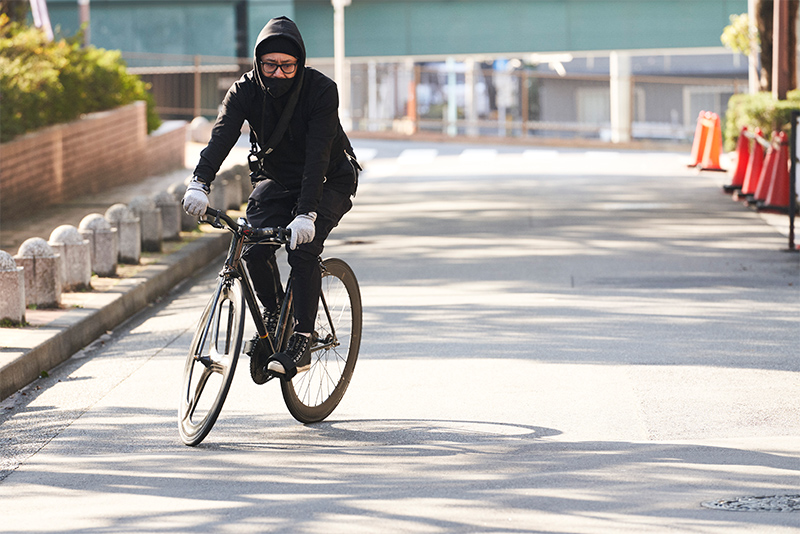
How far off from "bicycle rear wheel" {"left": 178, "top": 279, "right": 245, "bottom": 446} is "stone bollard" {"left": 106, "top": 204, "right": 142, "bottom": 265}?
5243 mm

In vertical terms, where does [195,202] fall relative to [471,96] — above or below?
below

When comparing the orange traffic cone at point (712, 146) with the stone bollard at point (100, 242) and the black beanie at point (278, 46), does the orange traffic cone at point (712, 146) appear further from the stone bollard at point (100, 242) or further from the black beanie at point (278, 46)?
the black beanie at point (278, 46)

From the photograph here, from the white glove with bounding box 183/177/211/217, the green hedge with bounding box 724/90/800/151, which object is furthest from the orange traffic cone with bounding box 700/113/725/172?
the white glove with bounding box 183/177/211/217

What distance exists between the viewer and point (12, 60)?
1638 centimetres

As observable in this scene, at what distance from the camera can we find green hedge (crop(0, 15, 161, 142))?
49.3ft

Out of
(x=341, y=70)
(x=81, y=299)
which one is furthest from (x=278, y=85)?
(x=341, y=70)

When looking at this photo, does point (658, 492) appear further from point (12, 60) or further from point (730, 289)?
point (12, 60)

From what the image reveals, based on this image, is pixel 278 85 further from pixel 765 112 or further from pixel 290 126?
pixel 765 112

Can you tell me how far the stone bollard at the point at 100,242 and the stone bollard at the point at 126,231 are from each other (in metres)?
0.54

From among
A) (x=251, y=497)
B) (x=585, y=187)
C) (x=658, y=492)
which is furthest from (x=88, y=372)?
(x=585, y=187)

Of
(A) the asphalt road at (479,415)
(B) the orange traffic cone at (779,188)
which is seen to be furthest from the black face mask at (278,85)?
(B) the orange traffic cone at (779,188)

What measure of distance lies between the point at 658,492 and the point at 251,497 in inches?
61.3

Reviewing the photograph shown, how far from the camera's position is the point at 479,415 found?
6133 millimetres

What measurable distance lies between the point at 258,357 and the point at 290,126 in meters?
1.08
